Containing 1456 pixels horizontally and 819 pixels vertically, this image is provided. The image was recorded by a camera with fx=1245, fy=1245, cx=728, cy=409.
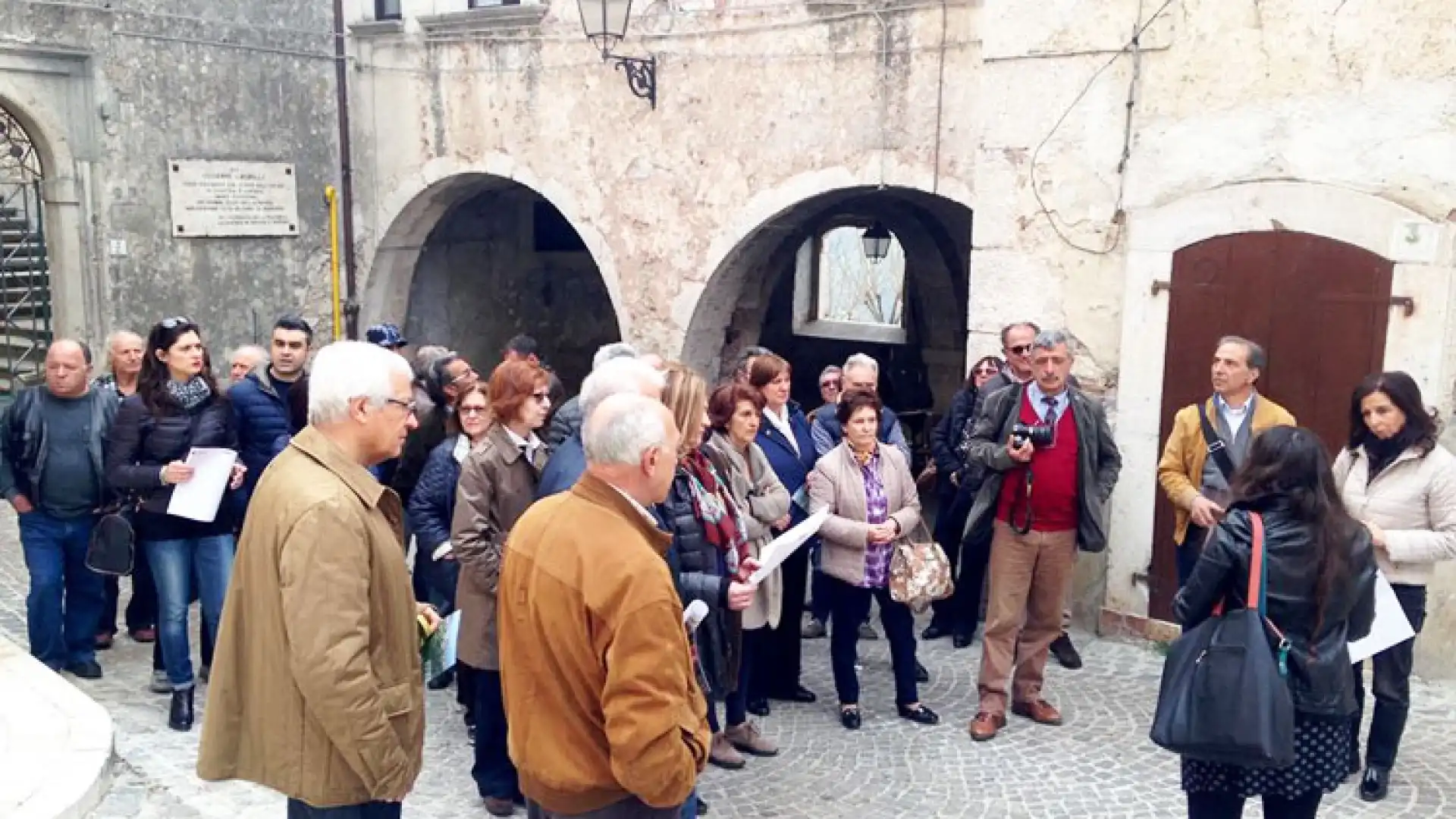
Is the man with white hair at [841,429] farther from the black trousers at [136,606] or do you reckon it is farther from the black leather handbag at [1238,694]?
the black trousers at [136,606]

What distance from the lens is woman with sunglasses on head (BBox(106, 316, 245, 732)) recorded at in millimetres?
5207

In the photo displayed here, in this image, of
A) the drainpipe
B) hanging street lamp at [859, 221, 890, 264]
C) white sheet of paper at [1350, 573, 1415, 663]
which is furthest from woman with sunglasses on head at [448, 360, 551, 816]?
hanging street lamp at [859, 221, 890, 264]

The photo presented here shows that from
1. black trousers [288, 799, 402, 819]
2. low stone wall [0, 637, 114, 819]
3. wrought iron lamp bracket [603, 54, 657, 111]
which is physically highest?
wrought iron lamp bracket [603, 54, 657, 111]

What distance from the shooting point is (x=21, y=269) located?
42.9ft

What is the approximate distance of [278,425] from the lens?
566 cm

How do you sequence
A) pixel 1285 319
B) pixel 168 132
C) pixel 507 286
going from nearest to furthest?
pixel 1285 319 < pixel 168 132 < pixel 507 286

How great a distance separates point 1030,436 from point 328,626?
338 centimetres

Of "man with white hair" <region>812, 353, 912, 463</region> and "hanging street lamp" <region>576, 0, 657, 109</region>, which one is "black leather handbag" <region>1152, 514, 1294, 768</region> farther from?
"hanging street lamp" <region>576, 0, 657, 109</region>

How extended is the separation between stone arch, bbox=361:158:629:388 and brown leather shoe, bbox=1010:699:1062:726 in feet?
16.8

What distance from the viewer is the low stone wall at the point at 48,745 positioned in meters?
4.39

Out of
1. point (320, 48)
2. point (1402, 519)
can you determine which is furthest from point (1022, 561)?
point (320, 48)

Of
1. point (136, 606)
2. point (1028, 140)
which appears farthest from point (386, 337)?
point (1028, 140)

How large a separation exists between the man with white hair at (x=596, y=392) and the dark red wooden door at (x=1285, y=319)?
3.59 m

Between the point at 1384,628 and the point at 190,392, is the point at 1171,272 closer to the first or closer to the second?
the point at 1384,628
